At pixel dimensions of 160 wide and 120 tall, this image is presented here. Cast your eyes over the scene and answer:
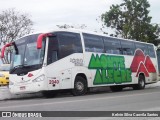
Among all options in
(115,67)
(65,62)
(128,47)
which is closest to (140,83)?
(128,47)

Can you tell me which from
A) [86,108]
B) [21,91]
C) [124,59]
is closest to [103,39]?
[124,59]

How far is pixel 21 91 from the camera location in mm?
17109

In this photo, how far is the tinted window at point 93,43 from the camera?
19516mm

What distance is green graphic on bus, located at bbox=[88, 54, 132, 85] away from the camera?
2014 cm

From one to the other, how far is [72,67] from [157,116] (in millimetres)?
8760

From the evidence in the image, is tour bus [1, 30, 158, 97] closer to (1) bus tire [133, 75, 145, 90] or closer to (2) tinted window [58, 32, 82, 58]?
(2) tinted window [58, 32, 82, 58]

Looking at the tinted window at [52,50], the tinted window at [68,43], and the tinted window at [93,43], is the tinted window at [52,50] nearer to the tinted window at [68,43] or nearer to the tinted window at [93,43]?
the tinted window at [68,43]

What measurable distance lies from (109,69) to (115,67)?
2.52 ft

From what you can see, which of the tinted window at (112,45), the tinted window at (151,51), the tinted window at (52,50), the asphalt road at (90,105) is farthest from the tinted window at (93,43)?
the tinted window at (151,51)

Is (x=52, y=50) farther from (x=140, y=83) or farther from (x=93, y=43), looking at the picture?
(x=140, y=83)

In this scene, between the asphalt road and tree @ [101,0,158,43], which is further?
tree @ [101,0,158,43]

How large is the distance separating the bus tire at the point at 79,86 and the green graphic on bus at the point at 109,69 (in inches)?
38.8

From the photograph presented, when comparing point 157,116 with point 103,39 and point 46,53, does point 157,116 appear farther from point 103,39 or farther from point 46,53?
point 103,39

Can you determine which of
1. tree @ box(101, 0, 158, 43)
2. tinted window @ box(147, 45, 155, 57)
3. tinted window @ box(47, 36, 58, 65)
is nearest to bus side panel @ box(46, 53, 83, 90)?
tinted window @ box(47, 36, 58, 65)
